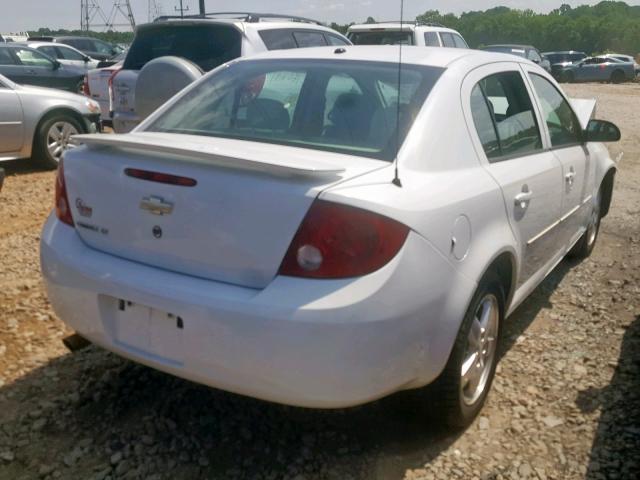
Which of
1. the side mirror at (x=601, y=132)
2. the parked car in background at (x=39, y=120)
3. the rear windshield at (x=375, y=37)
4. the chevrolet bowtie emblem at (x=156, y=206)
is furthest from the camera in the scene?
the rear windshield at (x=375, y=37)

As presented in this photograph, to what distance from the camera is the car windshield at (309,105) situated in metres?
2.89

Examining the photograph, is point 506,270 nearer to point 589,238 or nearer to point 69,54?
point 589,238

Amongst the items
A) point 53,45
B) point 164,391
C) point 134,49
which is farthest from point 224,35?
point 53,45

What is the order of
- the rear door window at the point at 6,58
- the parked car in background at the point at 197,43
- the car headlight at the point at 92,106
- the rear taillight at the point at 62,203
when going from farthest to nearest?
the rear door window at the point at 6,58
the car headlight at the point at 92,106
the parked car in background at the point at 197,43
the rear taillight at the point at 62,203

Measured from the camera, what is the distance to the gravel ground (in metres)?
2.71

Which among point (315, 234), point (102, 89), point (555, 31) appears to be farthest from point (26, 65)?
point (555, 31)

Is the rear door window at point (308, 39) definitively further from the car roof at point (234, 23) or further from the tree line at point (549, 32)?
the tree line at point (549, 32)

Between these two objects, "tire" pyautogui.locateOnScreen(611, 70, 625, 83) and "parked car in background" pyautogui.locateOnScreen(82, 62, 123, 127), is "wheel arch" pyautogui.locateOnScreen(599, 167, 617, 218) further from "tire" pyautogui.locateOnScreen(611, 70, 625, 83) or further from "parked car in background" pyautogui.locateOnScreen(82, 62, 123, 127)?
"tire" pyautogui.locateOnScreen(611, 70, 625, 83)

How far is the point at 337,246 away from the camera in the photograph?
228 cm

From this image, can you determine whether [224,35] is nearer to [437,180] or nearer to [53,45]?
[437,180]

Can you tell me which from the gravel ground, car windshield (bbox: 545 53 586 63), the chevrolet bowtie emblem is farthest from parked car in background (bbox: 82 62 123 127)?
car windshield (bbox: 545 53 586 63)

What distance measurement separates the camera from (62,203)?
287 cm

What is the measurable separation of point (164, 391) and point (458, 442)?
54.3 inches

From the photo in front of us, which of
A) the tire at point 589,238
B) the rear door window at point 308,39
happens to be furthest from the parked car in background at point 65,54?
the tire at point 589,238
